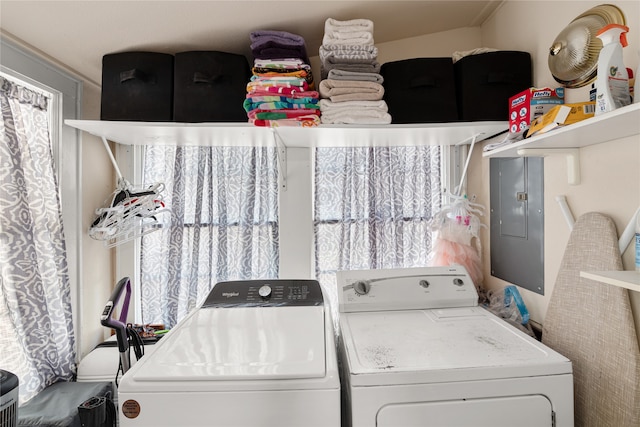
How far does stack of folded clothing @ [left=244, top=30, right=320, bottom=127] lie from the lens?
61.1 inches

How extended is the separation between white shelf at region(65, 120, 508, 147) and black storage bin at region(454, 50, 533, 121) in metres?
0.07

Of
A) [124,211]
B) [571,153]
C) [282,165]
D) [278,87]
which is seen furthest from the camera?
[282,165]

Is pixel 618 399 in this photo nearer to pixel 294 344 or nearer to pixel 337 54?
pixel 294 344

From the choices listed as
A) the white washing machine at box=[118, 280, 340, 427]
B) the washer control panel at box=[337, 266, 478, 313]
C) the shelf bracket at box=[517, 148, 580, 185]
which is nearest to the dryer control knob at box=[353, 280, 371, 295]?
the washer control panel at box=[337, 266, 478, 313]

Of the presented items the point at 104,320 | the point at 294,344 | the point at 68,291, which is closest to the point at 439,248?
the point at 294,344

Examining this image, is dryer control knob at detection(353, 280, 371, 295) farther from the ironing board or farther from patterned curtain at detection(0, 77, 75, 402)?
patterned curtain at detection(0, 77, 75, 402)

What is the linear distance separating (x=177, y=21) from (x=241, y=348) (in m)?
1.49

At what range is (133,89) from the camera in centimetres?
160

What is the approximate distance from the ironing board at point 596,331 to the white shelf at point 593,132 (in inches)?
11.4

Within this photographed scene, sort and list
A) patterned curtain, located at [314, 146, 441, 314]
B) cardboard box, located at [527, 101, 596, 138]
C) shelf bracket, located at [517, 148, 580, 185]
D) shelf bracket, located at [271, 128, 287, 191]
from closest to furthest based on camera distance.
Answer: cardboard box, located at [527, 101, 596, 138] < shelf bracket, located at [517, 148, 580, 185] < shelf bracket, located at [271, 128, 287, 191] < patterned curtain, located at [314, 146, 441, 314]

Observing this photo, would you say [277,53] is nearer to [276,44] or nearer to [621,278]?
[276,44]

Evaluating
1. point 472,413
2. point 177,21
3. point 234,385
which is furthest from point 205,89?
point 472,413

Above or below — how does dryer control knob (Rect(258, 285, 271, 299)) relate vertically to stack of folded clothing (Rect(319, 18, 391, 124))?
below

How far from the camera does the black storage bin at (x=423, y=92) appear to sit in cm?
164
